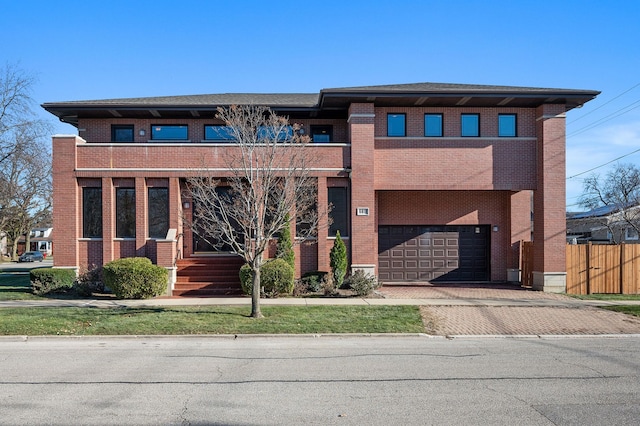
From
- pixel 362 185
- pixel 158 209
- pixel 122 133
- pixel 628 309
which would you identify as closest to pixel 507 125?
pixel 362 185

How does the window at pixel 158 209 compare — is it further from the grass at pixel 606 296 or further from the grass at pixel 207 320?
the grass at pixel 606 296

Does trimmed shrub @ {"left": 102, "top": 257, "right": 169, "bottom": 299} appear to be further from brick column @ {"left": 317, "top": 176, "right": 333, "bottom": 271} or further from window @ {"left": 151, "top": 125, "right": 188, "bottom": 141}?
window @ {"left": 151, "top": 125, "right": 188, "bottom": 141}

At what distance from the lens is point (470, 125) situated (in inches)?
795

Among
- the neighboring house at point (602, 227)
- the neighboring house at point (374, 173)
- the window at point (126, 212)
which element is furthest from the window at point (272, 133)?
the neighboring house at point (602, 227)

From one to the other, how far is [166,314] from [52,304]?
166 inches

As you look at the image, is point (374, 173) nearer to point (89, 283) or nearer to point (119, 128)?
point (119, 128)

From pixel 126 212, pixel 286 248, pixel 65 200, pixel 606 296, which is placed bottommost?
pixel 606 296

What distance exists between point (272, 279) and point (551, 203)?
10.7 meters

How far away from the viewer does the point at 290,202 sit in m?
14.9

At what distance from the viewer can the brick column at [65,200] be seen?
1867 centimetres

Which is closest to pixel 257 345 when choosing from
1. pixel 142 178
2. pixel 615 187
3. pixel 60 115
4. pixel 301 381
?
pixel 301 381

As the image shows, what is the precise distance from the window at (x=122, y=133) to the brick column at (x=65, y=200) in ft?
7.70

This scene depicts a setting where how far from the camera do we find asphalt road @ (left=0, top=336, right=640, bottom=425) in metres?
6.21

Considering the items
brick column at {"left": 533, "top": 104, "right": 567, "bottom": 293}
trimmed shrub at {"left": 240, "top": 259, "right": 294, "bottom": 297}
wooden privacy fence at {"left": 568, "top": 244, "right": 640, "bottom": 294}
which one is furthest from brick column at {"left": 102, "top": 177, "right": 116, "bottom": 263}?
wooden privacy fence at {"left": 568, "top": 244, "right": 640, "bottom": 294}
